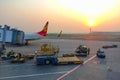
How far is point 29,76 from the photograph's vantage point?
96.9 ft

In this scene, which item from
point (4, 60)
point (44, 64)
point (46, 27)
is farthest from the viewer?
point (46, 27)

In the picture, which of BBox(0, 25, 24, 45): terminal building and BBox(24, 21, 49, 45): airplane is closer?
BBox(0, 25, 24, 45): terminal building

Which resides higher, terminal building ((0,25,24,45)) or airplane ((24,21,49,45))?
airplane ((24,21,49,45))

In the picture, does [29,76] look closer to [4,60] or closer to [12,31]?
[12,31]

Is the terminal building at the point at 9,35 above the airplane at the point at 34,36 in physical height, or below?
below

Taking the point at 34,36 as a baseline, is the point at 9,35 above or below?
below

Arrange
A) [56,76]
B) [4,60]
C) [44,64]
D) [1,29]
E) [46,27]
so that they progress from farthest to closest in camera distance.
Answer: [46,27] < [4,60] < [44,64] < [56,76] < [1,29]

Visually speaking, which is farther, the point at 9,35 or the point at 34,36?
the point at 34,36

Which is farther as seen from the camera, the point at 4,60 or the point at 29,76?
the point at 4,60

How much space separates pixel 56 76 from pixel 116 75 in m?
8.47

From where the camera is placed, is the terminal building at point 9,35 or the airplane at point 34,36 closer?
the terminal building at point 9,35

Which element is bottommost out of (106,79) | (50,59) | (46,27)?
(106,79)

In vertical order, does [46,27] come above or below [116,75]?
above

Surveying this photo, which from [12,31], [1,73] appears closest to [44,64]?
[1,73]
